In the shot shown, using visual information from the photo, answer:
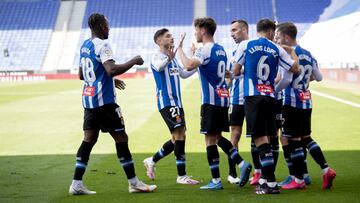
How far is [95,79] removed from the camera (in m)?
7.55

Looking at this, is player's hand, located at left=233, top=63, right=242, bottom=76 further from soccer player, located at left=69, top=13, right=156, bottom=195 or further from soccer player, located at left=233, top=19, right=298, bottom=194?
soccer player, located at left=69, top=13, right=156, bottom=195

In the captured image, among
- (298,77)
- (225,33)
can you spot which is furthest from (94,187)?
(225,33)

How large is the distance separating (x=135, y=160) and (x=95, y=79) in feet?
11.3

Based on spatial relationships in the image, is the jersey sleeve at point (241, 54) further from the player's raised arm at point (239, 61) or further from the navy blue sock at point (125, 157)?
the navy blue sock at point (125, 157)

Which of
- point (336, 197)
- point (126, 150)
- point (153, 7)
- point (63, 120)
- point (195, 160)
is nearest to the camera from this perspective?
point (336, 197)

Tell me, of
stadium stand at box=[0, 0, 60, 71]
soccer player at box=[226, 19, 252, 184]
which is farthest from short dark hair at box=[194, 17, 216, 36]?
stadium stand at box=[0, 0, 60, 71]

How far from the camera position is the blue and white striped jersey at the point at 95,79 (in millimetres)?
7496

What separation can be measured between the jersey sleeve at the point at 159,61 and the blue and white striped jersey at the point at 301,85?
5.17ft

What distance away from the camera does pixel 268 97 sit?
290 inches

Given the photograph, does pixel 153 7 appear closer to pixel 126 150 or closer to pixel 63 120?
pixel 63 120

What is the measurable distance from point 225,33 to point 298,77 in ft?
183

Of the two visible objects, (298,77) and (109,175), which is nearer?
(298,77)

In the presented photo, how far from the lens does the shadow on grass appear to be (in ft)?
23.6

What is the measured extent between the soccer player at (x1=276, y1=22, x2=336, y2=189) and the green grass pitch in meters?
0.32
